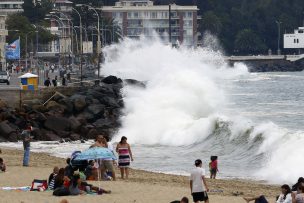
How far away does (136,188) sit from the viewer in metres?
27.1

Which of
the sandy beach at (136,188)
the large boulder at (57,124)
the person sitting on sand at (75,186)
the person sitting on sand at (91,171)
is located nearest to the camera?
the sandy beach at (136,188)

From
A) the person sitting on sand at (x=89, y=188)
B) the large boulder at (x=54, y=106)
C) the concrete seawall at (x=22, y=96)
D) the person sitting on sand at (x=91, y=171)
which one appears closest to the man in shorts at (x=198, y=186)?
the person sitting on sand at (x=89, y=188)

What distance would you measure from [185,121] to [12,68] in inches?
2235

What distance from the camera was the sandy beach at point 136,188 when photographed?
81.8 ft

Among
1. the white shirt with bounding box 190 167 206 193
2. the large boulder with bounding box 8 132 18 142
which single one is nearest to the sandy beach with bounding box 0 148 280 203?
the white shirt with bounding box 190 167 206 193

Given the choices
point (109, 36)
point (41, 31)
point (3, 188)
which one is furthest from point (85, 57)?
point (3, 188)

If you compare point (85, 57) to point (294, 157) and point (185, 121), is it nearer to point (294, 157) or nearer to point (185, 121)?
point (185, 121)

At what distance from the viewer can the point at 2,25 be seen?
383ft

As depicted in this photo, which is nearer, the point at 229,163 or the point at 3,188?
the point at 3,188

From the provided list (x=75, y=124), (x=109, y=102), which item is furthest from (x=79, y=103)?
(x=75, y=124)

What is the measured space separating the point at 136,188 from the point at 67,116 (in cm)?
2487

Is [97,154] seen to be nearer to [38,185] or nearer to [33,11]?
[38,185]

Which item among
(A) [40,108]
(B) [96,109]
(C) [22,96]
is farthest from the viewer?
(C) [22,96]

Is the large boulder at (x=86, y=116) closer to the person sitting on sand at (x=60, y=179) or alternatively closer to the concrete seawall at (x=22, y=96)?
the concrete seawall at (x=22, y=96)
